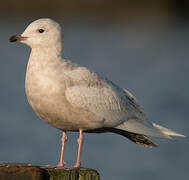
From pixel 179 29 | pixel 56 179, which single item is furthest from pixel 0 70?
pixel 56 179

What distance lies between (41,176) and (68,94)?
168 centimetres

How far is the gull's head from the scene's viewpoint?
8578 millimetres

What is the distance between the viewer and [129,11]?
37.2m

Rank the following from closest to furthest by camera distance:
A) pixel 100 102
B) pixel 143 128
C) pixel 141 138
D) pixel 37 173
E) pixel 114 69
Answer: pixel 37 173
pixel 100 102
pixel 143 128
pixel 141 138
pixel 114 69

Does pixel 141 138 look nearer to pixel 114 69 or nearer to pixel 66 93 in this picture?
pixel 66 93

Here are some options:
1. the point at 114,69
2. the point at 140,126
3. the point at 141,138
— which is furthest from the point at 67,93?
the point at 114,69

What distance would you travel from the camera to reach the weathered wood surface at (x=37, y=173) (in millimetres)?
6664

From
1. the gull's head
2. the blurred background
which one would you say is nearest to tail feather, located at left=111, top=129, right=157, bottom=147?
the gull's head

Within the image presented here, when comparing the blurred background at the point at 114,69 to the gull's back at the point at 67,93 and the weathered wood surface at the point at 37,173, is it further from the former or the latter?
the weathered wood surface at the point at 37,173

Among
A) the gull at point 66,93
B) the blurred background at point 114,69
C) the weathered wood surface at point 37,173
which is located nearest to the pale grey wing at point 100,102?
the gull at point 66,93

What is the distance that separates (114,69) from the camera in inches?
1064

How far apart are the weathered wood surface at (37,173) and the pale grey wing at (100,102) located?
4.52ft

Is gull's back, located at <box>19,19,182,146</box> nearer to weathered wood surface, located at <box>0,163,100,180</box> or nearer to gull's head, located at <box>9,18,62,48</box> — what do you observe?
gull's head, located at <box>9,18,62,48</box>

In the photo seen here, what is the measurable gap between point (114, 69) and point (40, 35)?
18459 mm
